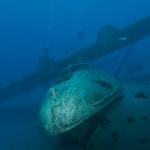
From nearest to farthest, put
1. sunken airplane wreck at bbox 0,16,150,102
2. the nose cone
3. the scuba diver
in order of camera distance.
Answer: the nose cone < sunken airplane wreck at bbox 0,16,150,102 < the scuba diver

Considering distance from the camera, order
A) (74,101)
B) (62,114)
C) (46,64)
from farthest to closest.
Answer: (46,64) → (74,101) → (62,114)

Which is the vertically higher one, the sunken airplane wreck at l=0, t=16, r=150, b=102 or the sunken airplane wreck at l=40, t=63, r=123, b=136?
the sunken airplane wreck at l=0, t=16, r=150, b=102

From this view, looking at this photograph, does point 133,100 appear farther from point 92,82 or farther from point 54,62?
point 54,62

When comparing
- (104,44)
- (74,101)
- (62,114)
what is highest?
(104,44)

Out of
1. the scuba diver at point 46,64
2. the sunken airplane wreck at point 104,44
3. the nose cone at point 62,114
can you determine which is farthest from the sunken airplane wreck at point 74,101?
the scuba diver at point 46,64

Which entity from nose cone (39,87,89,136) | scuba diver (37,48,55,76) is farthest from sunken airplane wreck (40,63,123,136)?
scuba diver (37,48,55,76)

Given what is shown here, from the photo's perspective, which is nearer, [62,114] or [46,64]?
[62,114]

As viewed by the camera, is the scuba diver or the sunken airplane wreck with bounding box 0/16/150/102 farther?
the scuba diver

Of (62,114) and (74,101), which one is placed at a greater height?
(74,101)

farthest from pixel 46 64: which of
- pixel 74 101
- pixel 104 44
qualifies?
pixel 74 101

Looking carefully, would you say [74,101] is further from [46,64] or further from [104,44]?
[46,64]

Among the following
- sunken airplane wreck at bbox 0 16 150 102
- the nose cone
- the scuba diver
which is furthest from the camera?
the scuba diver

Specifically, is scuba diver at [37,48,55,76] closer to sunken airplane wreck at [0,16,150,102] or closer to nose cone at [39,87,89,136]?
sunken airplane wreck at [0,16,150,102]

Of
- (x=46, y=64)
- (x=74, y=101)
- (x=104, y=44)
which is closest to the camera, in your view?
(x=74, y=101)
